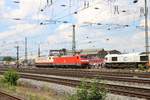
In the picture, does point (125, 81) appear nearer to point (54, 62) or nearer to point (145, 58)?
point (145, 58)

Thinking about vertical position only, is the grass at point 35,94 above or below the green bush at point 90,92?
below

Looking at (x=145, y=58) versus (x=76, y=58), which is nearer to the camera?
(x=145, y=58)

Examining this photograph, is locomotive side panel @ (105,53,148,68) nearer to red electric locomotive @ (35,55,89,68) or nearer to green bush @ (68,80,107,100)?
red electric locomotive @ (35,55,89,68)

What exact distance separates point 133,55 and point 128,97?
144 feet

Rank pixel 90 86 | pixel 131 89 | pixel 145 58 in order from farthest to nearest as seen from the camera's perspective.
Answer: pixel 145 58
pixel 131 89
pixel 90 86

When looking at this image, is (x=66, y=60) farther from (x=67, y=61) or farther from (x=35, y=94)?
(x=35, y=94)

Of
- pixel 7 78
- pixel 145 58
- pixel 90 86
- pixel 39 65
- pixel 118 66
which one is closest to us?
pixel 90 86

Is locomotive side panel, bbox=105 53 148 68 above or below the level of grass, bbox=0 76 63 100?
above

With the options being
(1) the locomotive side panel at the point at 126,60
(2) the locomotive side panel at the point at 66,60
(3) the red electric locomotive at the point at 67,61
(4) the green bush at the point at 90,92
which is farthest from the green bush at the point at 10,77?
(2) the locomotive side panel at the point at 66,60

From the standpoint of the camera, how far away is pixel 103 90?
16828 millimetres

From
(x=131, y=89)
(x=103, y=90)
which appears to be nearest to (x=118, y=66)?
(x=131, y=89)

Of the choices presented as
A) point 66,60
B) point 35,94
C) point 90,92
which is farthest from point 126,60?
point 90,92

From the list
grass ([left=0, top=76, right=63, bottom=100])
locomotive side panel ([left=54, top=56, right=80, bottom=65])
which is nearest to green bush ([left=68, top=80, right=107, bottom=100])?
grass ([left=0, top=76, right=63, bottom=100])

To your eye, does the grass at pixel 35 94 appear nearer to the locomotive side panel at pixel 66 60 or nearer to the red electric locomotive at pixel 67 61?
the red electric locomotive at pixel 67 61
